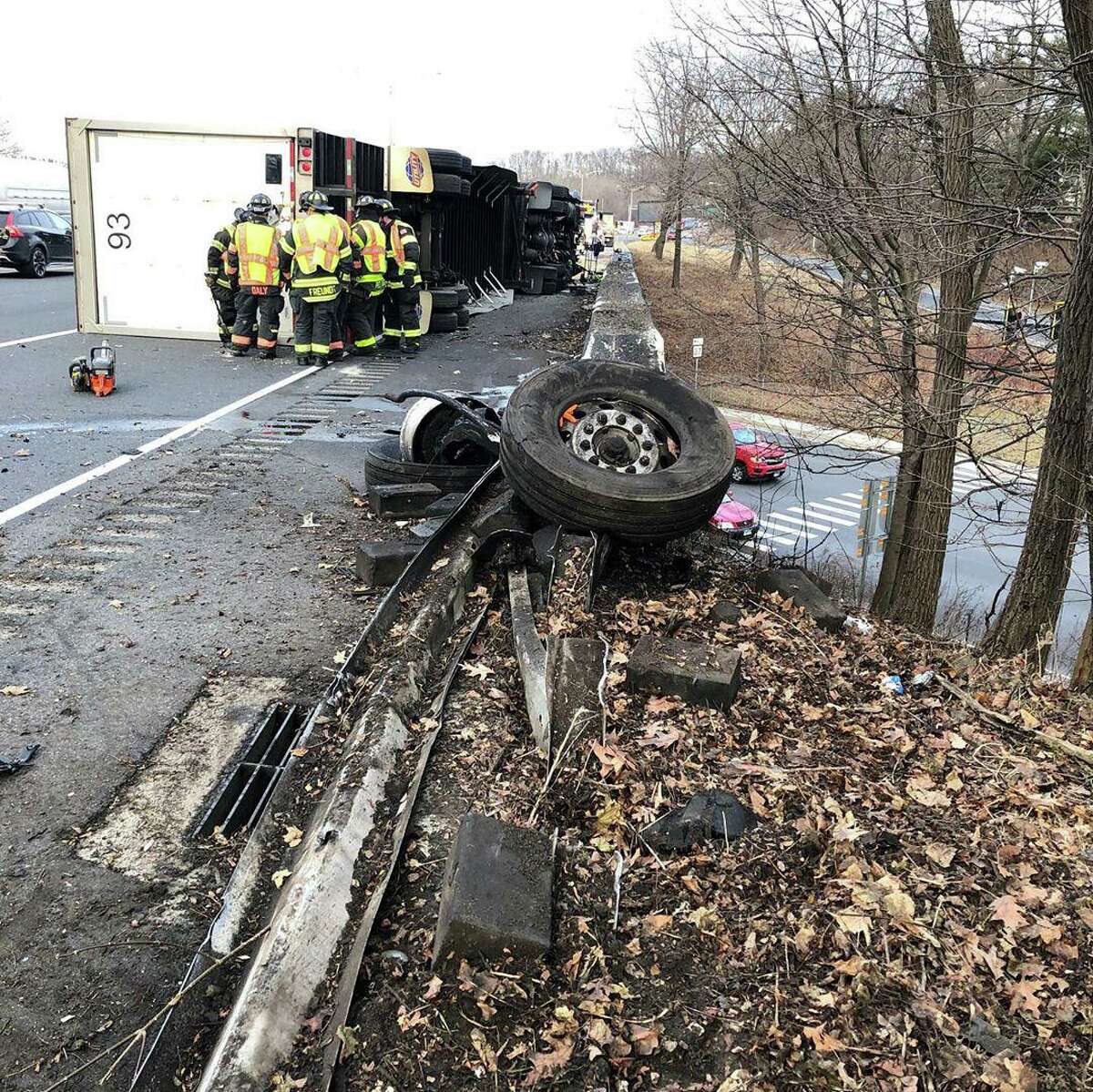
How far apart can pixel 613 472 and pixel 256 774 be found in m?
2.22

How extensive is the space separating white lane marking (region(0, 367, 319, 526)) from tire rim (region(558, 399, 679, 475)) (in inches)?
135

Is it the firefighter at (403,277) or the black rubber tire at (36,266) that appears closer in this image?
the firefighter at (403,277)

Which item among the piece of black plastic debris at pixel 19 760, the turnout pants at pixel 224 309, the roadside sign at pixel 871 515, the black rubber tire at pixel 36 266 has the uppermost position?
the black rubber tire at pixel 36 266

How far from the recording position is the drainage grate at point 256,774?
11.2 ft

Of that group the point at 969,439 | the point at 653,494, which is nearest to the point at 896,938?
the point at 653,494

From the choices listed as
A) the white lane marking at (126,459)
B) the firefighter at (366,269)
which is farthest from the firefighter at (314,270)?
→ the white lane marking at (126,459)

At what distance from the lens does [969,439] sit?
305 inches

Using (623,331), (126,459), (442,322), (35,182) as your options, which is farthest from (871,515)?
(35,182)

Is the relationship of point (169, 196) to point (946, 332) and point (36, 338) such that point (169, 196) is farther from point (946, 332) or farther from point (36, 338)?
point (946, 332)

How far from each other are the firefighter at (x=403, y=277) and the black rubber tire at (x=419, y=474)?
7.43 meters

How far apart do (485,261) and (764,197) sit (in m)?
12.7

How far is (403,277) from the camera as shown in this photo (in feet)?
45.1

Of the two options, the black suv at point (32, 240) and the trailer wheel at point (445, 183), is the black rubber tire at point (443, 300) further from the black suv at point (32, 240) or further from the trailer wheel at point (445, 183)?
the black suv at point (32, 240)

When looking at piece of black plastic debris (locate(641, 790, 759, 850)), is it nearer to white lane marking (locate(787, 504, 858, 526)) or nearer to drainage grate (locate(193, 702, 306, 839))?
drainage grate (locate(193, 702, 306, 839))
